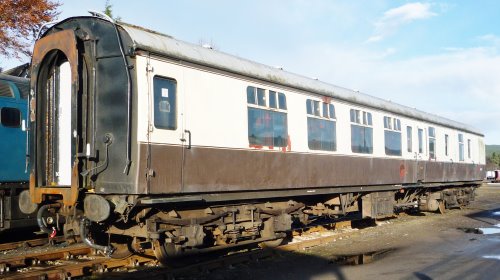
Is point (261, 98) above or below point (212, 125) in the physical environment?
above

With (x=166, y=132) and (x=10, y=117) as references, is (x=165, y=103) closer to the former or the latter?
(x=166, y=132)

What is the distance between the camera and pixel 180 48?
24.7 feet

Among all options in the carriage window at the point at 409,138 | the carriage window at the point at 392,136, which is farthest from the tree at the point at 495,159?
the carriage window at the point at 392,136

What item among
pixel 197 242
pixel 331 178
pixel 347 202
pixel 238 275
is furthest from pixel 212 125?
pixel 347 202

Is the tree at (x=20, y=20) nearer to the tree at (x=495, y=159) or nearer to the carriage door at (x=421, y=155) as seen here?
the carriage door at (x=421, y=155)

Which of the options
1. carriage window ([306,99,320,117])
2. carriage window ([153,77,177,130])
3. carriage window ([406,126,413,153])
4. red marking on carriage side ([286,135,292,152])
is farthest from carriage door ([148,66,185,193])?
carriage window ([406,126,413,153])

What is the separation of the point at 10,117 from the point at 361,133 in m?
8.57

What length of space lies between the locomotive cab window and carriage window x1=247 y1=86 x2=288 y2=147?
1010 mm

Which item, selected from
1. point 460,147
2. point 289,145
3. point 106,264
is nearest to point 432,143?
point 460,147

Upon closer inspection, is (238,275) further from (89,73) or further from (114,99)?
(89,73)

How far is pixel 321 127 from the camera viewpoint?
427 inches

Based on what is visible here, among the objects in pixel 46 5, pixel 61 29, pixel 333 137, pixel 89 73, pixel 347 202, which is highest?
pixel 46 5

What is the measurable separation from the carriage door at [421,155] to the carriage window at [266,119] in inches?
312

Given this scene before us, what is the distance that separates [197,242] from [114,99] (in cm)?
263
